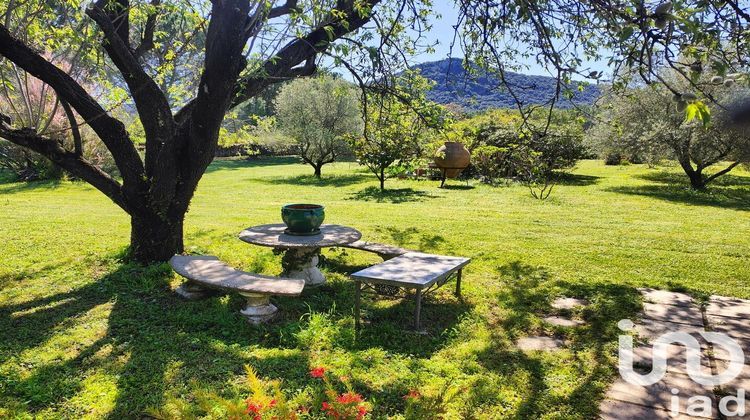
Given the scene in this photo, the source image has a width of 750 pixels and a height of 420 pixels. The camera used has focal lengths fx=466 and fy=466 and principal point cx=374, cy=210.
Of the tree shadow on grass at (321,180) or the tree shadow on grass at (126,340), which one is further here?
the tree shadow on grass at (321,180)

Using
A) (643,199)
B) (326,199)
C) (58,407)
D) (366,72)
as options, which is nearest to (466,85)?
(366,72)

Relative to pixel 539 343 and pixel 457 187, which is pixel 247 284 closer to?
pixel 539 343

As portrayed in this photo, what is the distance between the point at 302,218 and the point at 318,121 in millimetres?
17888

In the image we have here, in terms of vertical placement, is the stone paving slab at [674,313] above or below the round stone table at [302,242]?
below

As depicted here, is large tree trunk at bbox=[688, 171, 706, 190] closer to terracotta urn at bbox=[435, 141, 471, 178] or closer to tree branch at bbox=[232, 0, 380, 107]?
terracotta urn at bbox=[435, 141, 471, 178]

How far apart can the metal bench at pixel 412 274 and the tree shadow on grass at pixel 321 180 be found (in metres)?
13.9

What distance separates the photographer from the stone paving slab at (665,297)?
4.82 meters

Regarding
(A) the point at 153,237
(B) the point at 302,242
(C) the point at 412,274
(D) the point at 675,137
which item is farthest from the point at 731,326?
(D) the point at 675,137

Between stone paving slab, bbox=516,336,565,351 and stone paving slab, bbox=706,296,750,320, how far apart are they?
1.75 meters

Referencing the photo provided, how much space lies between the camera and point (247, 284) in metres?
4.15

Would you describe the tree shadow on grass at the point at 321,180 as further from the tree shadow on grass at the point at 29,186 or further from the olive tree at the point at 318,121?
the tree shadow on grass at the point at 29,186

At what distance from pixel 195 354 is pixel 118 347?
69cm

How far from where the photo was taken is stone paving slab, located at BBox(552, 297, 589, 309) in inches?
188

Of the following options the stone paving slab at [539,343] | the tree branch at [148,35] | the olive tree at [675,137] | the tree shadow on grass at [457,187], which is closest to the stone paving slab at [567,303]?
the stone paving slab at [539,343]
